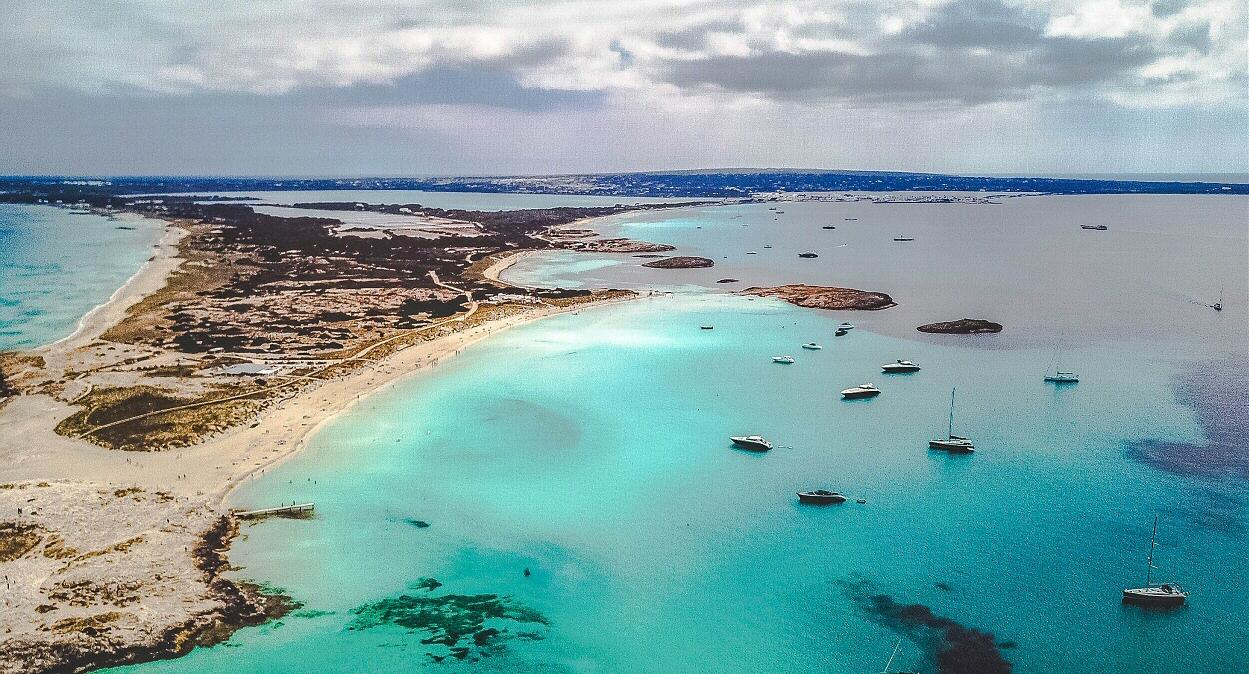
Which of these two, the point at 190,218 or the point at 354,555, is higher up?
the point at 190,218

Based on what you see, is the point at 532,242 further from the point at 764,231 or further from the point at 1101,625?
the point at 1101,625

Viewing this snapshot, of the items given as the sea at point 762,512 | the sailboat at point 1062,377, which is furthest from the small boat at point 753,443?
the sailboat at point 1062,377

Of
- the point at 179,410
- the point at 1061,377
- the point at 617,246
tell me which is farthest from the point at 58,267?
the point at 1061,377

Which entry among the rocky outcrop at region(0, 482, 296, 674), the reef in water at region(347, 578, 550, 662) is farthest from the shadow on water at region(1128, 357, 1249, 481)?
the rocky outcrop at region(0, 482, 296, 674)

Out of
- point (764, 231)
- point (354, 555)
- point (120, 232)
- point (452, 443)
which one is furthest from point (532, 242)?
point (354, 555)

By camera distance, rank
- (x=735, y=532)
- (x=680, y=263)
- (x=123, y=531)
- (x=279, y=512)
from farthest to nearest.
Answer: (x=680, y=263) < (x=279, y=512) < (x=735, y=532) < (x=123, y=531)

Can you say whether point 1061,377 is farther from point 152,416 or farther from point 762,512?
point 152,416
